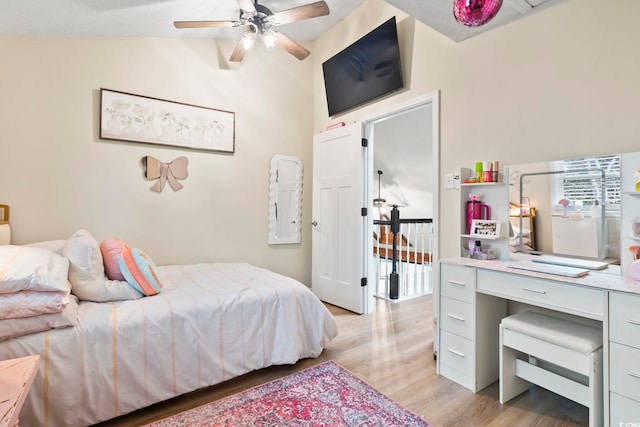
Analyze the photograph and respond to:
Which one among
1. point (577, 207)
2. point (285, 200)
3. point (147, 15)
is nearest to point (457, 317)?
point (577, 207)

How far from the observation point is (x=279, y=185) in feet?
12.4

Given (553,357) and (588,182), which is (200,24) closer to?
(588,182)

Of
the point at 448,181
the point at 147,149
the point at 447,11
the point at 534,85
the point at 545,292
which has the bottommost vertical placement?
the point at 545,292

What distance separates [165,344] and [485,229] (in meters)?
2.17

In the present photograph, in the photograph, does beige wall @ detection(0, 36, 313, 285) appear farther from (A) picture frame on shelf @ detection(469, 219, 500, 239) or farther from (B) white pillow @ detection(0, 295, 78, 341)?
(A) picture frame on shelf @ detection(469, 219, 500, 239)

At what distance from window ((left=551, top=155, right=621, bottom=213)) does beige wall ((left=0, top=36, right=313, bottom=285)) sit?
8.64 ft

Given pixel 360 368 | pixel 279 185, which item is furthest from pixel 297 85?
pixel 360 368

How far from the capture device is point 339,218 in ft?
11.6

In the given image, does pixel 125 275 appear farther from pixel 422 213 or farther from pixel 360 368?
pixel 422 213

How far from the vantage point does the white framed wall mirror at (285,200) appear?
373cm

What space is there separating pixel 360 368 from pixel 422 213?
4.41 m

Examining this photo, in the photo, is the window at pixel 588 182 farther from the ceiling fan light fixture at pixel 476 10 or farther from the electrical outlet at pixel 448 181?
the ceiling fan light fixture at pixel 476 10

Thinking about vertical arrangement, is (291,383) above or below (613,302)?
below

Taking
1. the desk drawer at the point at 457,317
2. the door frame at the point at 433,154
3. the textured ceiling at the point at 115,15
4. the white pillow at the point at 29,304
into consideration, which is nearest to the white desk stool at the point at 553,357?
the desk drawer at the point at 457,317
